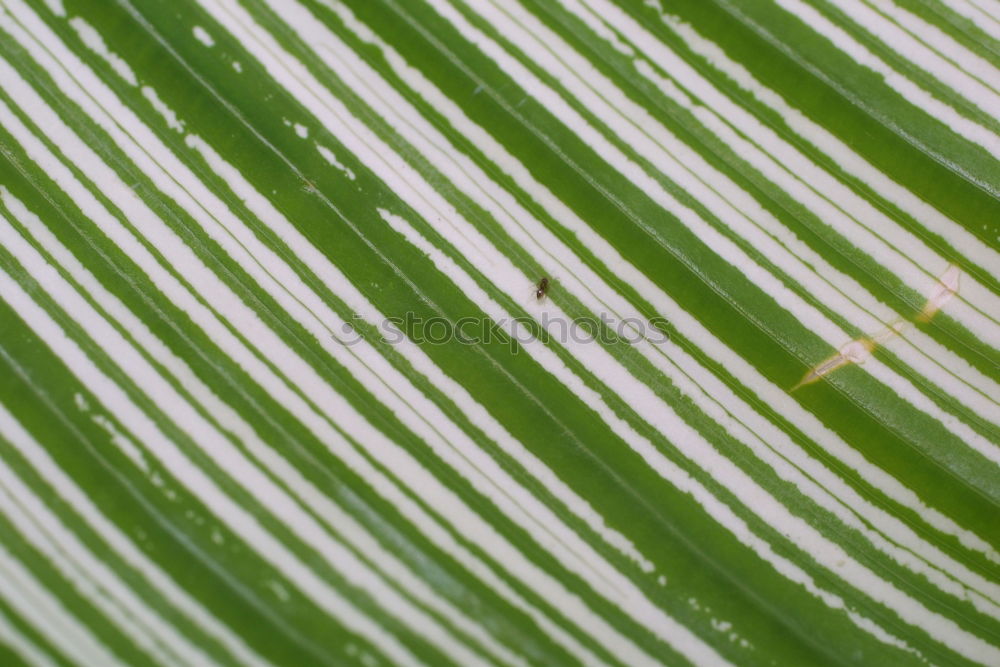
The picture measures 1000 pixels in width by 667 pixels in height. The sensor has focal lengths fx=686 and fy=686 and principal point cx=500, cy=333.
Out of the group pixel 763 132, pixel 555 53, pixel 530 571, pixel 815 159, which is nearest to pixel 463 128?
pixel 555 53

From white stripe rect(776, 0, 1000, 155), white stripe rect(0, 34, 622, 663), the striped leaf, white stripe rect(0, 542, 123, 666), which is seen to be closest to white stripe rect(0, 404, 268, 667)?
the striped leaf

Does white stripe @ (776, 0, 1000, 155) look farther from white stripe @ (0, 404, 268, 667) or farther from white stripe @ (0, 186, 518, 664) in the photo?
white stripe @ (0, 404, 268, 667)

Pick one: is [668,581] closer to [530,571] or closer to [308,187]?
[530,571]

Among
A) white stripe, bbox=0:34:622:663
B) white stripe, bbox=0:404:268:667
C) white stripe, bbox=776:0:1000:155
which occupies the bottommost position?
white stripe, bbox=0:404:268:667

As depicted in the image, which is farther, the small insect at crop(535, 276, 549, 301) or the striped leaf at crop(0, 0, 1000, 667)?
the small insect at crop(535, 276, 549, 301)

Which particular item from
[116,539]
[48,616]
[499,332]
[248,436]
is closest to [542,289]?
[499,332]

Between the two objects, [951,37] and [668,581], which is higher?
[951,37]

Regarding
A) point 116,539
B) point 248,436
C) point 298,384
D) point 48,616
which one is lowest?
point 48,616

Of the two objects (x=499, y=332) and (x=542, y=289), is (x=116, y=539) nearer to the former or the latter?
(x=499, y=332)
